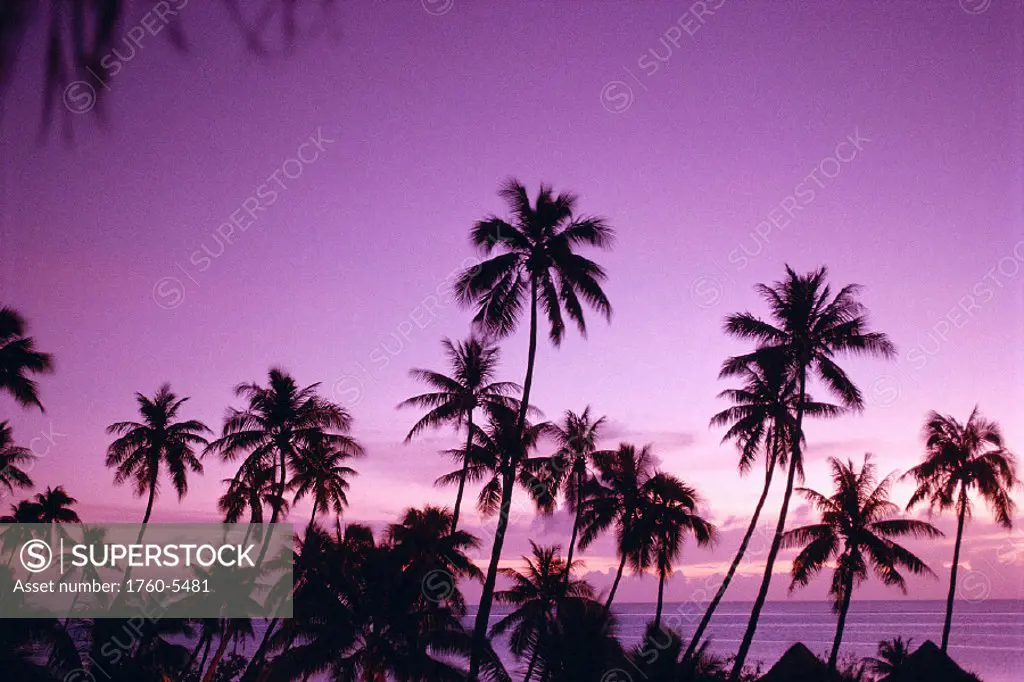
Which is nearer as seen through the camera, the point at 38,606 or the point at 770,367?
the point at 38,606

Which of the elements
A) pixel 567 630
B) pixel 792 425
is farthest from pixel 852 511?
pixel 567 630

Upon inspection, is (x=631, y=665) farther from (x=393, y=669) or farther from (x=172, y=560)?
(x=172, y=560)

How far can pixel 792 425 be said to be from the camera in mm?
25531

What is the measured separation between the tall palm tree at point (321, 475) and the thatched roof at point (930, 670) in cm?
2507

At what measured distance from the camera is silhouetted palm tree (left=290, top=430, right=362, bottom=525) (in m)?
34.2

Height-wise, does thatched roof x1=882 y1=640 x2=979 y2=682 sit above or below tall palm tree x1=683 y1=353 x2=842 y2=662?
below

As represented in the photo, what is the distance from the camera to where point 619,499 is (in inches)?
1324

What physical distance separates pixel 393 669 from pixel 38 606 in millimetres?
10004

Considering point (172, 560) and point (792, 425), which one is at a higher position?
point (792, 425)

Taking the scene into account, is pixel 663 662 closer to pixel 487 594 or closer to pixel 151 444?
pixel 487 594

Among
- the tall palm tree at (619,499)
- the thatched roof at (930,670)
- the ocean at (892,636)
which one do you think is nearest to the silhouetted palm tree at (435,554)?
the tall palm tree at (619,499)

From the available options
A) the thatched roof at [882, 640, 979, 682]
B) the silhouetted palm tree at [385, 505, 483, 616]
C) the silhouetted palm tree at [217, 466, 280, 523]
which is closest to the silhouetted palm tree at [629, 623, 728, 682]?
the silhouetted palm tree at [385, 505, 483, 616]

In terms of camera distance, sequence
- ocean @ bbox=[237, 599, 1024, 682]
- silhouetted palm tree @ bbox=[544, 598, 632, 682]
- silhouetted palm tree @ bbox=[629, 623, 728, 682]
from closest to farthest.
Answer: silhouetted palm tree @ bbox=[544, 598, 632, 682] → silhouetted palm tree @ bbox=[629, 623, 728, 682] → ocean @ bbox=[237, 599, 1024, 682]

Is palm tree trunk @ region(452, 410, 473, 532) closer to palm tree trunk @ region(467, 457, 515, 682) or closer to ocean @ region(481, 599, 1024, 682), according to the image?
palm tree trunk @ region(467, 457, 515, 682)
